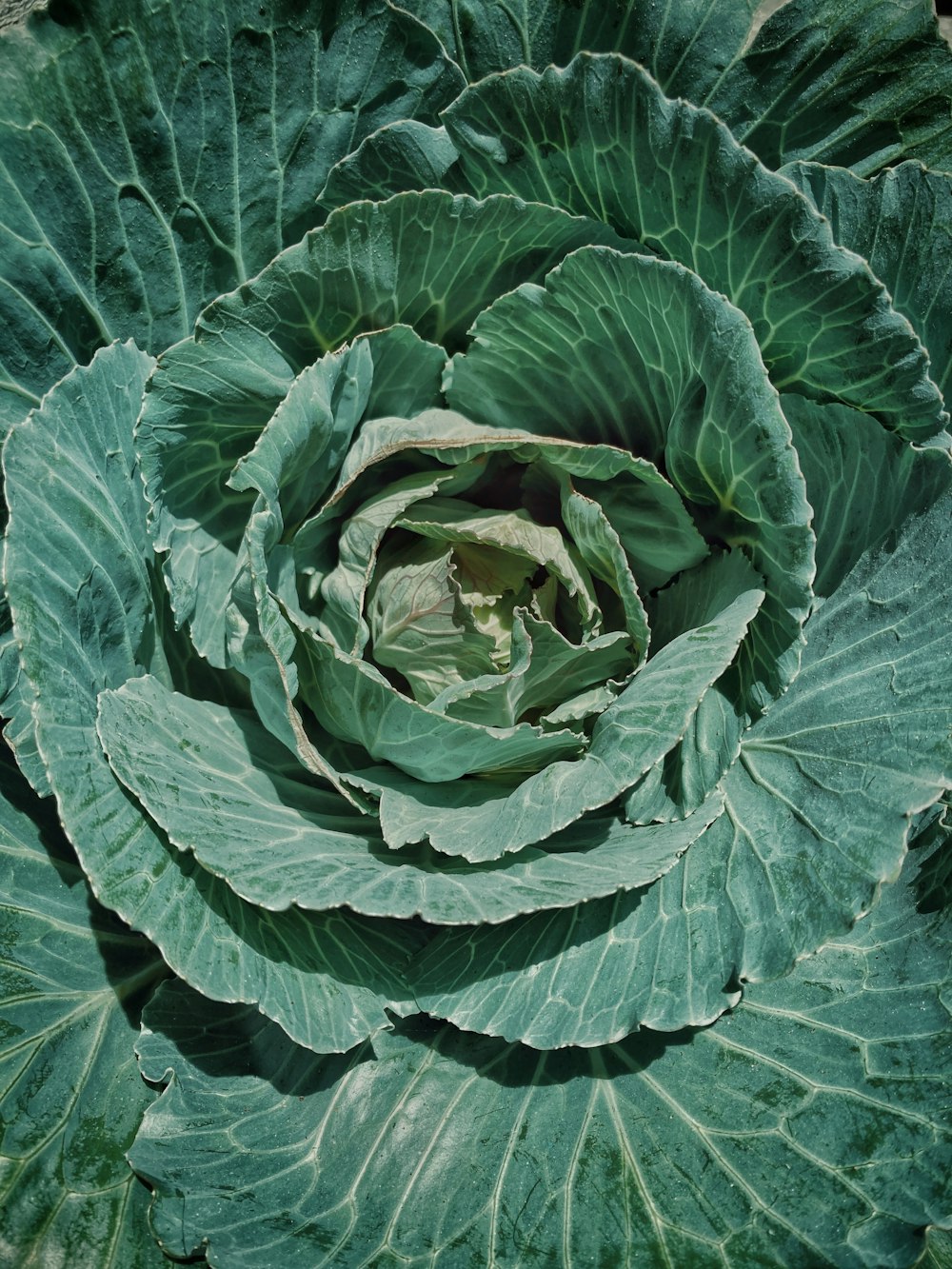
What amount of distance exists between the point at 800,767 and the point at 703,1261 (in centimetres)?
70

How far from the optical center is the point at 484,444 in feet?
5.34

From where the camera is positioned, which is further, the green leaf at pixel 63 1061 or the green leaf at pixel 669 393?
the green leaf at pixel 63 1061

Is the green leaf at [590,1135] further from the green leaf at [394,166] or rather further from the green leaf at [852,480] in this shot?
the green leaf at [394,166]

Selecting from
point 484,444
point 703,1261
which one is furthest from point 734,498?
point 703,1261

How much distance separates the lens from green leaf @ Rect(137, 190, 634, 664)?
5.35 feet

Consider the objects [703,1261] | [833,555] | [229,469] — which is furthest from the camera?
[229,469]

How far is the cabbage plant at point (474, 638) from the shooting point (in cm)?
153

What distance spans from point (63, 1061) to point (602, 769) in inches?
38.0

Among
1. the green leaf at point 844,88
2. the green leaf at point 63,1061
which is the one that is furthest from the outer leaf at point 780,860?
the green leaf at point 844,88

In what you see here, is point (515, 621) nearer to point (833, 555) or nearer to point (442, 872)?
point (442, 872)

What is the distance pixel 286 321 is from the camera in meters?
1.68

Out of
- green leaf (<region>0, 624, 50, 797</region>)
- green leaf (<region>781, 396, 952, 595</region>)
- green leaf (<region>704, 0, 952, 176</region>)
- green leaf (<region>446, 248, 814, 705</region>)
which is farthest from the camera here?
green leaf (<region>704, 0, 952, 176</region>)

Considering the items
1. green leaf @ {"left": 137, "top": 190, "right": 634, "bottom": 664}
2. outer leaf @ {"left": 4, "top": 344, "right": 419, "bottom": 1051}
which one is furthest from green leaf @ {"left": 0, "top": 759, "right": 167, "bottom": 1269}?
green leaf @ {"left": 137, "top": 190, "right": 634, "bottom": 664}

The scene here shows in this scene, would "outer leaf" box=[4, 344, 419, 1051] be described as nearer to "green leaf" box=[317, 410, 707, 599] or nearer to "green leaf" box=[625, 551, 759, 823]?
"green leaf" box=[317, 410, 707, 599]
